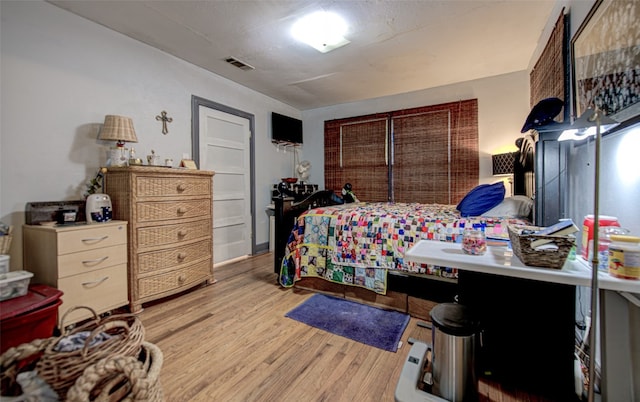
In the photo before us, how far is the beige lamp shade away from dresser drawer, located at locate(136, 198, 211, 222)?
62 cm

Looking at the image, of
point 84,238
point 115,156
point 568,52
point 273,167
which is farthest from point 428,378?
point 273,167

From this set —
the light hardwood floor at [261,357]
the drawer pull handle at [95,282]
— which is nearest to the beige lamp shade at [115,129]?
the drawer pull handle at [95,282]

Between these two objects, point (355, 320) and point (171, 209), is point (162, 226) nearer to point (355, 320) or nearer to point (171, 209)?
point (171, 209)

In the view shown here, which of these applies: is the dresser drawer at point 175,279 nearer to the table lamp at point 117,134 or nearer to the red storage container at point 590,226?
the table lamp at point 117,134

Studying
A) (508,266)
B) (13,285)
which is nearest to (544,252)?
(508,266)

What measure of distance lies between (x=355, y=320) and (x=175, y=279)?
175 cm

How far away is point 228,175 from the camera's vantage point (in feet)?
12.6

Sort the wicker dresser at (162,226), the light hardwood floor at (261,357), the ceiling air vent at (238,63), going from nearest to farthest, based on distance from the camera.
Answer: the light hardwood floor at (261,357)
the wicker dresser at (162,226)
the ceiling air vent at (238,63)

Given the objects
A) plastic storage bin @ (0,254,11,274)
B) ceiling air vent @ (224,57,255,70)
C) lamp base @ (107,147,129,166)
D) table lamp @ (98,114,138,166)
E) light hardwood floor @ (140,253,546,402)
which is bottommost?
light hardwood floor @ (140,253,546,402)

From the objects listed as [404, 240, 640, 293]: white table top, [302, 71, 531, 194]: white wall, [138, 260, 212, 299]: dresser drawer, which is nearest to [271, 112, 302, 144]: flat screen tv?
[302, 71, 531, 194]: white wall

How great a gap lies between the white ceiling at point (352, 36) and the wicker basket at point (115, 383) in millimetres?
2497

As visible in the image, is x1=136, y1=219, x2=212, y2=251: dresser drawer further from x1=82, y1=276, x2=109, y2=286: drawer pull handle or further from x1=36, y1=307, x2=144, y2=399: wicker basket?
x1=36, y1=307, x2=144, y2=399: wicker basket

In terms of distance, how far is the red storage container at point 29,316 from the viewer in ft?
4.87

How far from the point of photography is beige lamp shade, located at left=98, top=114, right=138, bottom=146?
2336 millimetres
